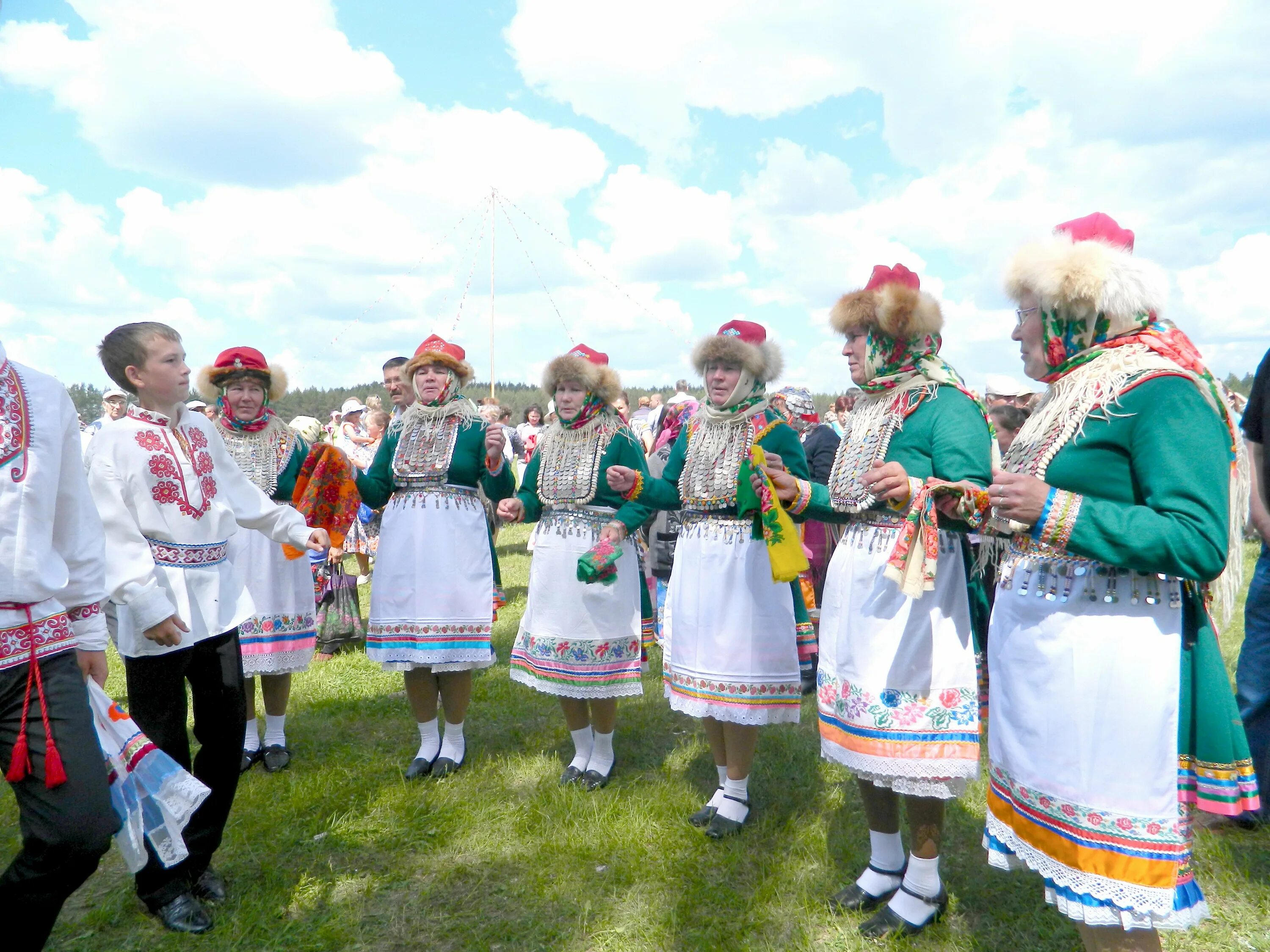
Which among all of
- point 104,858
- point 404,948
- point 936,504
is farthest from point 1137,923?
point 104,858

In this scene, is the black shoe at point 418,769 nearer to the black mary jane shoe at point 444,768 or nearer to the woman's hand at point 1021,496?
the black mary jane shoe at point 444,768

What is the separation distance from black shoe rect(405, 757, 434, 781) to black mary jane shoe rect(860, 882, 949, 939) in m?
2.43

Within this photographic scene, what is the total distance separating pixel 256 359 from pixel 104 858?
2525 mm

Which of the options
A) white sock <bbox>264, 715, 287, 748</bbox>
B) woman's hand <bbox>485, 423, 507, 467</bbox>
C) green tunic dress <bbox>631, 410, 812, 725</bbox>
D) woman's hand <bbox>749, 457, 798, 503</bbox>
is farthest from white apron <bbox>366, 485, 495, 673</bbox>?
woman's hand <bbox>749, 457, 798, 503</bbox>

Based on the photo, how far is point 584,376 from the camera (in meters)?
4.16

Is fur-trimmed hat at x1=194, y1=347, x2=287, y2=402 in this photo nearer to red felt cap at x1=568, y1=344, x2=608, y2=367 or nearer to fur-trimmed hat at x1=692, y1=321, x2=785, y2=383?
red felt cap at x1=568, y1=344, x2=608, y2=367

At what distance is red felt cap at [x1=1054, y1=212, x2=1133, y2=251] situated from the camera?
209 cm

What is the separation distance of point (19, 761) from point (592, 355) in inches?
123

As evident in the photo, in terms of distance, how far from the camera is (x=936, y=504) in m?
2.42

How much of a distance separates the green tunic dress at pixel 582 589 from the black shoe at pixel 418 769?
28.3 inches

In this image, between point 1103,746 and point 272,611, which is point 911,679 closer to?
point 1103,746

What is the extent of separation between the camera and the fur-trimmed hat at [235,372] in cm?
442

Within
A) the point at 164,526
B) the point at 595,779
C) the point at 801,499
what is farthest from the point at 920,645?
the point at 164,526

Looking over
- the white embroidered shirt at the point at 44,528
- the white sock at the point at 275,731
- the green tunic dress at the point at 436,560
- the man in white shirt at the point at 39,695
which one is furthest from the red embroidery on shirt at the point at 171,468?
the white sock at the point at 275,731
